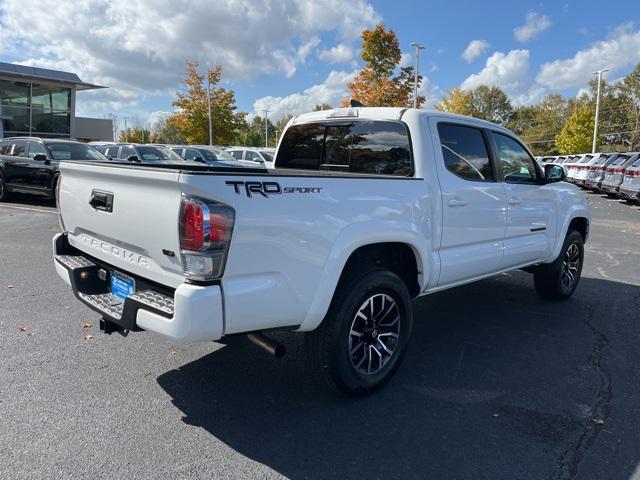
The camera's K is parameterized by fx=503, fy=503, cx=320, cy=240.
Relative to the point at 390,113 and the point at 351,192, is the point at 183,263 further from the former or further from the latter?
the point at 390,113

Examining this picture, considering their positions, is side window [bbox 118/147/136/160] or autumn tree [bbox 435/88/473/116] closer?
side window [bbox 118/147/136/160]

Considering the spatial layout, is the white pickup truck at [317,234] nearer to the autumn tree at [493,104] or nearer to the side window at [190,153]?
the side window at [190,153]

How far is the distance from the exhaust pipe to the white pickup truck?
0.02 metres

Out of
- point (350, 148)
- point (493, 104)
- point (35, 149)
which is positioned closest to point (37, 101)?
point (35, 149)

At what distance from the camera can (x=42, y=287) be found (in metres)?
5.80

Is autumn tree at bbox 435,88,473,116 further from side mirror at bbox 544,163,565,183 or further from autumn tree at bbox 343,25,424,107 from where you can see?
side mirror at bbox 544,163,565,183

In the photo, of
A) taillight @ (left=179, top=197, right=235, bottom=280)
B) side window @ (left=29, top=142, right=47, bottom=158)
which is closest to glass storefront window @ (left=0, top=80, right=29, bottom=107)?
side window @ (left=29, top=142, right=47, bottom=158)

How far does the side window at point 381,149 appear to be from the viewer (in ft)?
13.0

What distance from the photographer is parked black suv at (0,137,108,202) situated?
40.6 feet

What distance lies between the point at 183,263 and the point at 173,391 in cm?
130

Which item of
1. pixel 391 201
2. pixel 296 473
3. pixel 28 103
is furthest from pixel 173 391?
pixel 28 103

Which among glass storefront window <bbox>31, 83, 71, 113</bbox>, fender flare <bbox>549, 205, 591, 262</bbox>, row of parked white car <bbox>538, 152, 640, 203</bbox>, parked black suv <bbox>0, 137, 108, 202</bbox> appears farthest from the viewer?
glass storefront window <bbox>31, 83, 71, 113</bbox>

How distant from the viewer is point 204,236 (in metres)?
2.52

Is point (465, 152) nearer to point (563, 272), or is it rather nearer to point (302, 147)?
point (302, 147)
